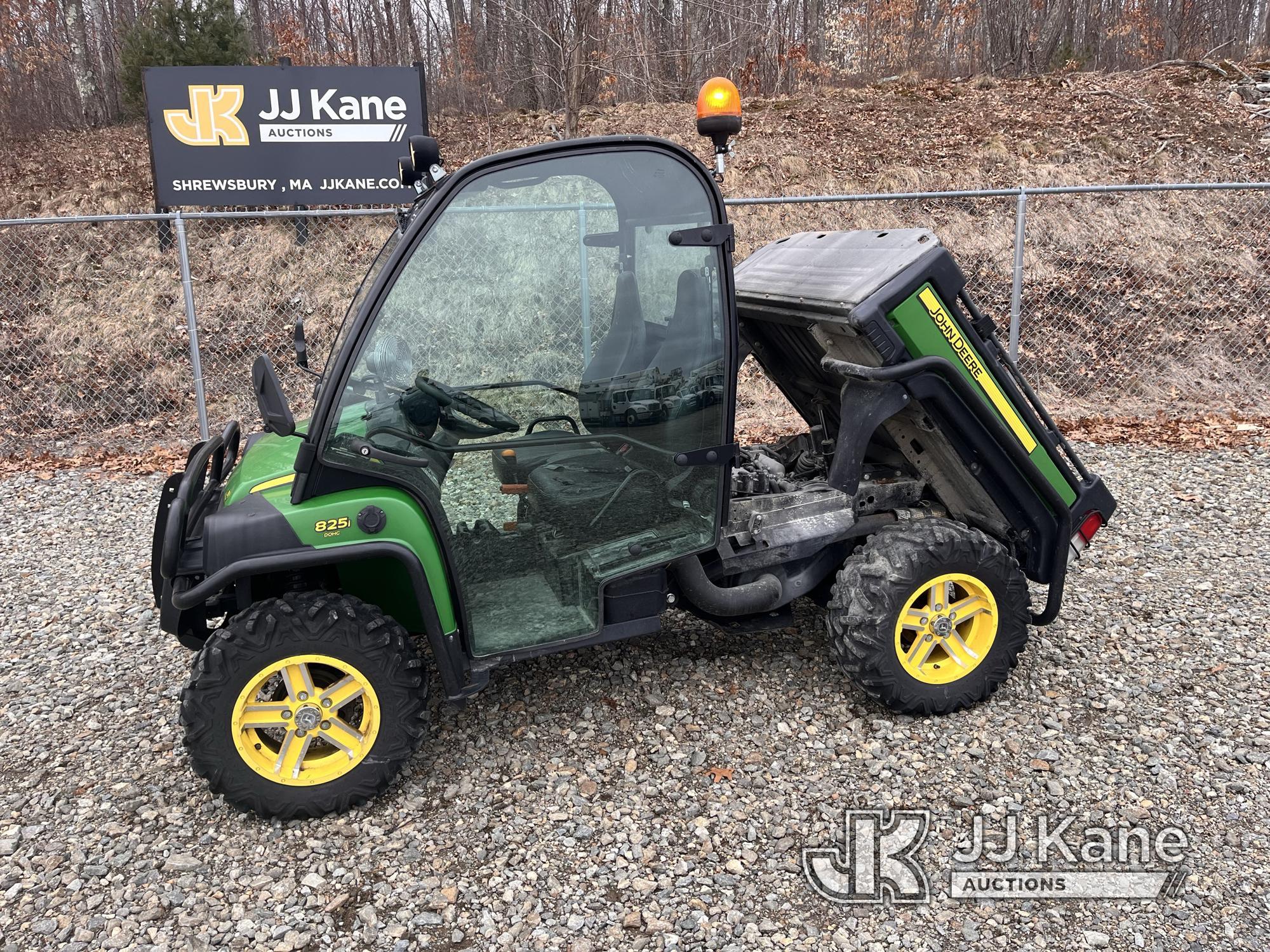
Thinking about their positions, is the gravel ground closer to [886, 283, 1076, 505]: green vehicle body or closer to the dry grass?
[886, 283, 1076, 505]: green vehicle body

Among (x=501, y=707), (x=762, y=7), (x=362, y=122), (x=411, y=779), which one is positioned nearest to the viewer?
(x=411, y=779)

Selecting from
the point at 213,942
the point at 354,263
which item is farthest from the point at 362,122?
the point at 213,942

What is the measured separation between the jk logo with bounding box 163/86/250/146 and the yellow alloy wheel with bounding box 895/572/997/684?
8.27 metres

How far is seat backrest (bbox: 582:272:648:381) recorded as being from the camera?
3143 millimetres

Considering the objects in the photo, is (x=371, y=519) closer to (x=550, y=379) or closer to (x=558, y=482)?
(x=558, y=482)

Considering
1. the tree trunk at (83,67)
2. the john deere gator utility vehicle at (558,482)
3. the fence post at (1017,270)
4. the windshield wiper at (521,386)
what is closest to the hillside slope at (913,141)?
the tree trunk at (83,67)

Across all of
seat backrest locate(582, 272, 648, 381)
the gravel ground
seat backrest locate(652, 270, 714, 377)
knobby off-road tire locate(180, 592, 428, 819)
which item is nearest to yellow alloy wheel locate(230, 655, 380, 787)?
knobby off-road tire locate(180, 592, 428, 819)

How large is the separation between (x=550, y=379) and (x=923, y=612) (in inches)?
63.6

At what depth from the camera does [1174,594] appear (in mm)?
4664

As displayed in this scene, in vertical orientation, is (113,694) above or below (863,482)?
below

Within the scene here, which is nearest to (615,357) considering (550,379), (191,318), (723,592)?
(550,379)

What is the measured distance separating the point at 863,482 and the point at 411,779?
2.04m

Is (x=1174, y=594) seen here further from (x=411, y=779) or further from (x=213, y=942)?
(x=213, y=942)

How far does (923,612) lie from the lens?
3574mm
